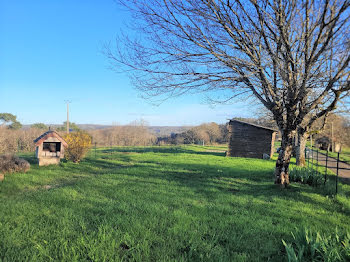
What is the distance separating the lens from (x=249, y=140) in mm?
22469

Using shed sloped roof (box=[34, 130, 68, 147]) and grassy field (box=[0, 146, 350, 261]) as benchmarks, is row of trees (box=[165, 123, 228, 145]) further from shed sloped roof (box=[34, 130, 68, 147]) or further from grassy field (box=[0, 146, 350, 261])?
grassy field (box=[0, 146, 350, 261])

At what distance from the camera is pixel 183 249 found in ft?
11.1

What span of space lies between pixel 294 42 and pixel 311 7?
100 centimetres

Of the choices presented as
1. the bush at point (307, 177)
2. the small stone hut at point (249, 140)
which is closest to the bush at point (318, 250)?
the bush at point (307, 177)

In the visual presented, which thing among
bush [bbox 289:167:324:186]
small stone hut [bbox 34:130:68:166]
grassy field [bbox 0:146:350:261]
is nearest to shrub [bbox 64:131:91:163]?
small stone hut [bbox 34:130:68:166]

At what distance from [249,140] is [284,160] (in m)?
15.0

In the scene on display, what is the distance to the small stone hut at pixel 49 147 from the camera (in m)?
12.5

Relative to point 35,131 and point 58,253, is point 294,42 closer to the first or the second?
point 58,253

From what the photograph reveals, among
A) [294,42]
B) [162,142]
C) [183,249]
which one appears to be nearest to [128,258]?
[183,249]

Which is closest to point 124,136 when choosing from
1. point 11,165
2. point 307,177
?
point 11,165

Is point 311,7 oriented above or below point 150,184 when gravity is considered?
above

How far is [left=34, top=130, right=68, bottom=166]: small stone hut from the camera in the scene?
494 inches

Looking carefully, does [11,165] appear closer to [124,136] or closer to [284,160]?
[284,160]

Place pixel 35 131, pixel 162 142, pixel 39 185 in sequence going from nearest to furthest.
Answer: pixel 39 185 < pixel 35 131 < pixel 162 142
